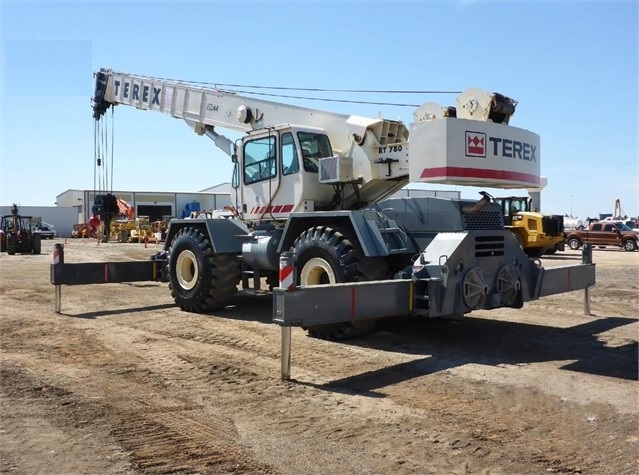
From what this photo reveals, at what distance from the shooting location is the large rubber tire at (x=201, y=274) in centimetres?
1066

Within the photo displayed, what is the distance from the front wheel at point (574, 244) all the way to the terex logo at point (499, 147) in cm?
2783

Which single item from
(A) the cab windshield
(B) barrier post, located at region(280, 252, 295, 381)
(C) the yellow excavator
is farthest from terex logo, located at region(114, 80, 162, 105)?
(C) the yellow excavator

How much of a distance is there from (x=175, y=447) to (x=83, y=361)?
3165 mm

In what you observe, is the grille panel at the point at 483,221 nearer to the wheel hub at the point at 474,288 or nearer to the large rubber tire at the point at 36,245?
the wheel hub at the point at 474,288

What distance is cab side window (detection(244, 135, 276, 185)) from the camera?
10328 millimetres

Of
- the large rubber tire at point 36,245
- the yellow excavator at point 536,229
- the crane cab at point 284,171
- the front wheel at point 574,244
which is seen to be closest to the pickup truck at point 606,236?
the front wheel at point 574,244

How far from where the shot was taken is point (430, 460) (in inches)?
166

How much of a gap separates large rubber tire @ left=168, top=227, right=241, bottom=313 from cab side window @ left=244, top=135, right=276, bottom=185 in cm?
140

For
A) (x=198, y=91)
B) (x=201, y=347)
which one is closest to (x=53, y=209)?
(x=198, y=91)

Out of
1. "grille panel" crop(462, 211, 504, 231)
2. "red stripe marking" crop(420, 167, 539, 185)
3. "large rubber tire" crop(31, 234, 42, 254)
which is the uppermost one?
"red stripe marking" crop(420, 167, 539, 185)

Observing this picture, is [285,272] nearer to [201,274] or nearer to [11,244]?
[201,274]

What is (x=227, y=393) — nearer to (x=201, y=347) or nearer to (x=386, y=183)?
(x=201, y=347)

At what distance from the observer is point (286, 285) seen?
6.10 m

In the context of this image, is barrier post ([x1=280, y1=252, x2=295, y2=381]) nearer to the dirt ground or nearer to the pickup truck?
the dirt ground
